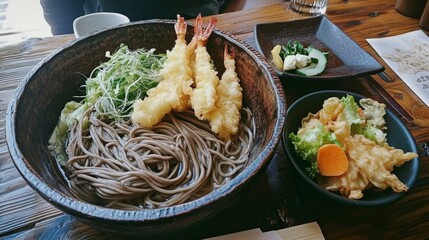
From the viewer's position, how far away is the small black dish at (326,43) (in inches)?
67.8

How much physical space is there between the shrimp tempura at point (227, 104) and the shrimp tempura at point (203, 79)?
4 cm

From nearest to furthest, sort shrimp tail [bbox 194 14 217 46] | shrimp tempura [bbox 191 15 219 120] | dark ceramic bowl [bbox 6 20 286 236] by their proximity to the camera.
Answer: dark ceramic bowl [bbox 6 20 286 236]
shrimp tempura [bbox 191 15 219 120]
shrimp tail [bbox 194 14 217 46]

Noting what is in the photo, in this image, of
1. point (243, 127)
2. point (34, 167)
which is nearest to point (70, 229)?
point (34, 167)

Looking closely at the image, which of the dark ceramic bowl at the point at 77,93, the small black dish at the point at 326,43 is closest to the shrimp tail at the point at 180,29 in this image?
the dark ceramic bowl at the point at 77,93

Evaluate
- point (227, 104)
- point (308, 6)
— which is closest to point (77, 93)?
point (227, 104)

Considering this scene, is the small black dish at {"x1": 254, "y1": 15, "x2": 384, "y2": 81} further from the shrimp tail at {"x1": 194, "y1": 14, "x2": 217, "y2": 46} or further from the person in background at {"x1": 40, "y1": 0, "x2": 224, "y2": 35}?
the person in background at {"x1": 40, "y1": 0, "x2": 224, "y2": 35}

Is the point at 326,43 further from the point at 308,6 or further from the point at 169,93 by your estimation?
the point at 169,93

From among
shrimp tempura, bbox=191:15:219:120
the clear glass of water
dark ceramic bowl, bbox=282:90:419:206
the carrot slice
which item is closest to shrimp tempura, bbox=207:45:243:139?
shrimp tempura, bbox=191:15:219:120

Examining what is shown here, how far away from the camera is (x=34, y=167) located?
0.96m

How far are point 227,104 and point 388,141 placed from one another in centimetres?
67

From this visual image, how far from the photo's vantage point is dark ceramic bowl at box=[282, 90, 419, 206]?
106 centimetres

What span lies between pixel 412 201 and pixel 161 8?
1845 millimetres

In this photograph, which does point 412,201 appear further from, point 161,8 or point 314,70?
point 161,8

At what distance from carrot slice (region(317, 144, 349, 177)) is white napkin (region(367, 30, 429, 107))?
2.86 ft
